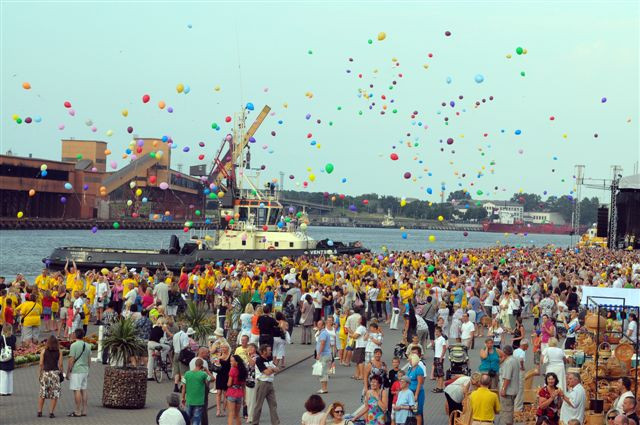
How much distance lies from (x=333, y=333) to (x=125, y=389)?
15.6 ft

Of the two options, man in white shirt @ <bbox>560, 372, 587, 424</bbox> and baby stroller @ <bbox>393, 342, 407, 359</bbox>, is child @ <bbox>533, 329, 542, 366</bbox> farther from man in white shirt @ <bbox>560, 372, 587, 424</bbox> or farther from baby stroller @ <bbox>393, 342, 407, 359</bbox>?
man in white shirt @ <bbox>560, 372, 587, 424</bbox>

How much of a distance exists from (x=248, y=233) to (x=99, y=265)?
7.57 meters

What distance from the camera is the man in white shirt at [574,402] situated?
14.0 m

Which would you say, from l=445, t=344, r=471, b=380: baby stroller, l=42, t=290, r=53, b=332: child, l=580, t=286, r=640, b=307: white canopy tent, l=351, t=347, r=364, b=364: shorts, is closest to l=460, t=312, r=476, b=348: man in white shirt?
l=351, t=347, r=364, b=364: shorts

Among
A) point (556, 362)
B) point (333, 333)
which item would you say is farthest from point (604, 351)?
point (333, 333)

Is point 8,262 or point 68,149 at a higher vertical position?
point 68,149

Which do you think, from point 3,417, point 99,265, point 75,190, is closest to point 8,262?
point 99,265

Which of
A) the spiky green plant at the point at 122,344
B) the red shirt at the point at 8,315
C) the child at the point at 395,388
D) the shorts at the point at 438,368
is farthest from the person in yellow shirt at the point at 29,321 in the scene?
Result: the child at the point at 395,388

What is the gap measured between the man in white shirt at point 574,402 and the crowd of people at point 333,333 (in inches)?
0.7

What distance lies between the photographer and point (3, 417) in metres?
15.9

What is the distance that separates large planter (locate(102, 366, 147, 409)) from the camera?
17.2 metres

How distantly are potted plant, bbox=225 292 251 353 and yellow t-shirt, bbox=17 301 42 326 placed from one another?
3826mm

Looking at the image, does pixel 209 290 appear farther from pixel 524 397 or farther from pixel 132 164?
pixel 132 164

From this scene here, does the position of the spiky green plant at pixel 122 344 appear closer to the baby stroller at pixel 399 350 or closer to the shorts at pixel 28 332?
the baby stroller at pixel 399 350
